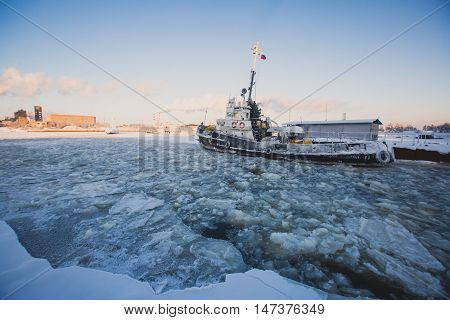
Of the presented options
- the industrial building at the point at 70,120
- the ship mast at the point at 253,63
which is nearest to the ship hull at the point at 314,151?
the ship mast at the point at 253,63

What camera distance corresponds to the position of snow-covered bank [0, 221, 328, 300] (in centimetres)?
294

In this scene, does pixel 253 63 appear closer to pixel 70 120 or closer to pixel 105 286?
pixel 105 286

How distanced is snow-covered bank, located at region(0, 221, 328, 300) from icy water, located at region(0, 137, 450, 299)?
187 mm

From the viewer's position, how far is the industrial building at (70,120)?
94200 mm

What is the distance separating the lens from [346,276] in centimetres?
359

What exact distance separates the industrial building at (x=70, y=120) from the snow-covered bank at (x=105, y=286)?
10873cm

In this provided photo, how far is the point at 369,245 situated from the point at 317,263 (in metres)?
1.55

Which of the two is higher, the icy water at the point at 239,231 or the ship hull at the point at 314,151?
the ship hull at the point at 314,151

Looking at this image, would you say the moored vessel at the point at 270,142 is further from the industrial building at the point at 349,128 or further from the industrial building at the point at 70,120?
the industrial building at the point at 70,120

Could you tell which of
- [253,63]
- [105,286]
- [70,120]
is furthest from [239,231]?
[70,120]

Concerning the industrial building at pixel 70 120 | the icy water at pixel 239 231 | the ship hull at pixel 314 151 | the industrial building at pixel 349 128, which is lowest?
the icy water at pixel 239 231

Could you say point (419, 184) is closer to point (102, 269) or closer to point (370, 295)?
point (370, 295)

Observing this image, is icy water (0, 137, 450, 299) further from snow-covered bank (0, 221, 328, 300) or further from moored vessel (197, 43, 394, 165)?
moored vessel (197, 43, 394, 165)
